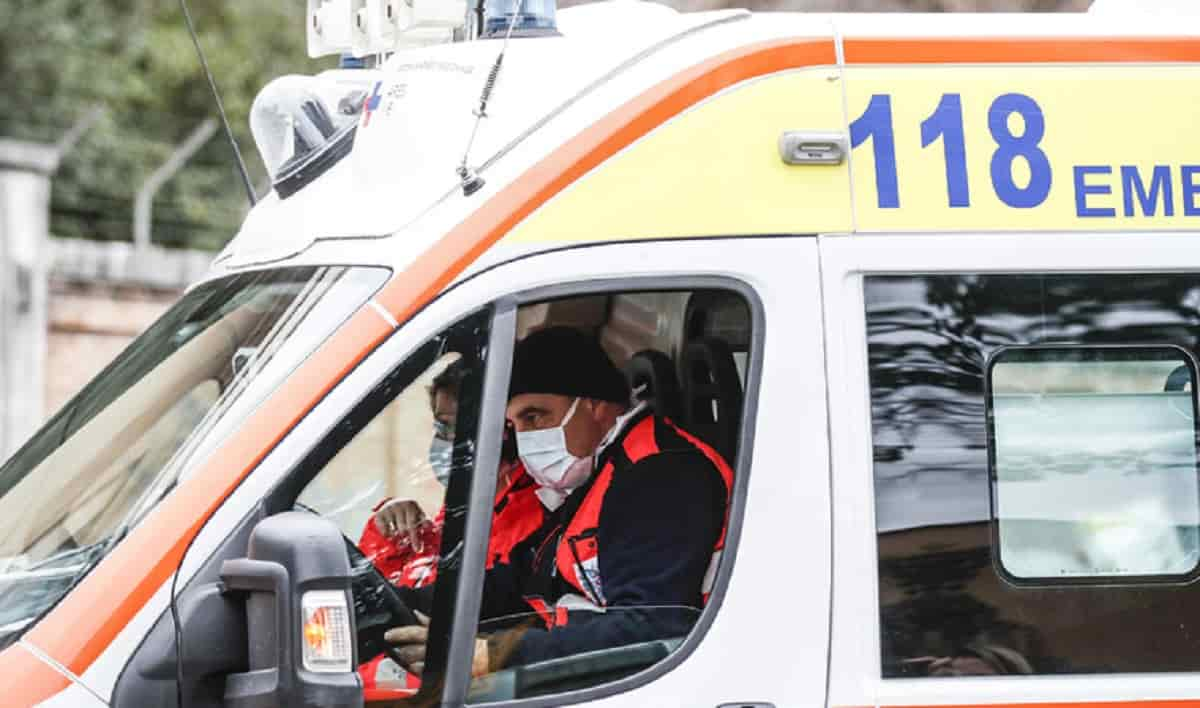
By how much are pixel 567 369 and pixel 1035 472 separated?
97 cm

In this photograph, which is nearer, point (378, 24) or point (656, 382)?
point (656, 382)

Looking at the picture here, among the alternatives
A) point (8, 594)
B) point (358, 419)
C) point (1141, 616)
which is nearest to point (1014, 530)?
point (1141, 616)

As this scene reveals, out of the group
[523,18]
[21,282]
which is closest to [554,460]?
[523,18]

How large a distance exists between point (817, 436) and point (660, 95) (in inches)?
26.2

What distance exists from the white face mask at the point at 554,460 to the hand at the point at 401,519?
360mm

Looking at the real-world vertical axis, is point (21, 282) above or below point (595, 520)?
above

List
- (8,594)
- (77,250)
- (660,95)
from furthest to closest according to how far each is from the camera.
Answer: (77,250), (660,95), (8,594)

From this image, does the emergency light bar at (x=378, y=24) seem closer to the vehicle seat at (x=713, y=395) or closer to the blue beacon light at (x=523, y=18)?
the blue beacon light at (x=523, y=18)

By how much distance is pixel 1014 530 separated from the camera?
11.1ft

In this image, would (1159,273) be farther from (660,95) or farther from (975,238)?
(660,95)

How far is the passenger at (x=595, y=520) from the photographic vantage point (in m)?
3.35

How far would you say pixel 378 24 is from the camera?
4.14 meters

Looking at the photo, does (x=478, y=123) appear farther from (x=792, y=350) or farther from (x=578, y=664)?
(x=578, y=664)

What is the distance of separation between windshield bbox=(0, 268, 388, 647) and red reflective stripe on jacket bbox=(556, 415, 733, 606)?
2.20 feet
